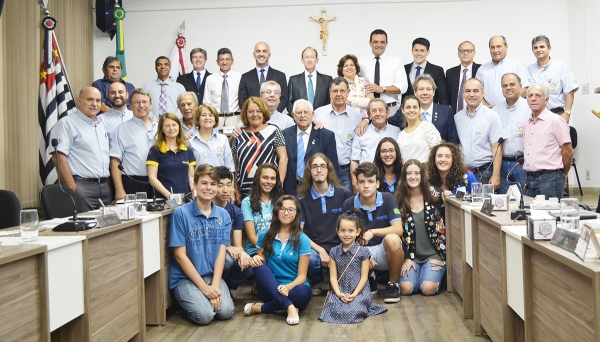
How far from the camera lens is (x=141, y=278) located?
340 cm

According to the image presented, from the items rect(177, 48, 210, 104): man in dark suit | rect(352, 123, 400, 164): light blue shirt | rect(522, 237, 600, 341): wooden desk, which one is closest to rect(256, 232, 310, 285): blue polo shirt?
rect(352, 123, 400, 164): light blue shirt

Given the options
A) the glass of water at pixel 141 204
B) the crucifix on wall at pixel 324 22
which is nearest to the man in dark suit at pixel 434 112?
the glass of water at pixel 141 204

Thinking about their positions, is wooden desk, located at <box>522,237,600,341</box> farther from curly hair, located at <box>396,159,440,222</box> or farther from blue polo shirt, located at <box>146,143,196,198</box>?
blue polo shirt, located at <box>146,143,196,198</box>

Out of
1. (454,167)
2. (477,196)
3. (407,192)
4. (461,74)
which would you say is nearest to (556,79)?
(461,74)

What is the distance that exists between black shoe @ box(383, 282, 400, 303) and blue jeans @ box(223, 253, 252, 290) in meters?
0.93

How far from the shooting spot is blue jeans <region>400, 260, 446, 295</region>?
4.32 m

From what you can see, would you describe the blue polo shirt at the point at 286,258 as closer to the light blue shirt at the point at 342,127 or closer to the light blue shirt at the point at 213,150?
the light blue shirt at the point at 213,150

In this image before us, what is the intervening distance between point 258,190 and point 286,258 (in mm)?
581

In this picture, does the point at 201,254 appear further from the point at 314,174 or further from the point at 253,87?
the point at 253,87

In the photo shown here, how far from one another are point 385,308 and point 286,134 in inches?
64.7

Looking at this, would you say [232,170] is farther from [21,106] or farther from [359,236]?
[21,106]

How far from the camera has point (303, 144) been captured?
4844 mm

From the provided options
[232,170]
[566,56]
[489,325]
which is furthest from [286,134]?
[566,56]

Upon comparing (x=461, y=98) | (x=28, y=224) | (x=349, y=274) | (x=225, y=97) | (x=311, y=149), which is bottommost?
(x=349, y=274)
